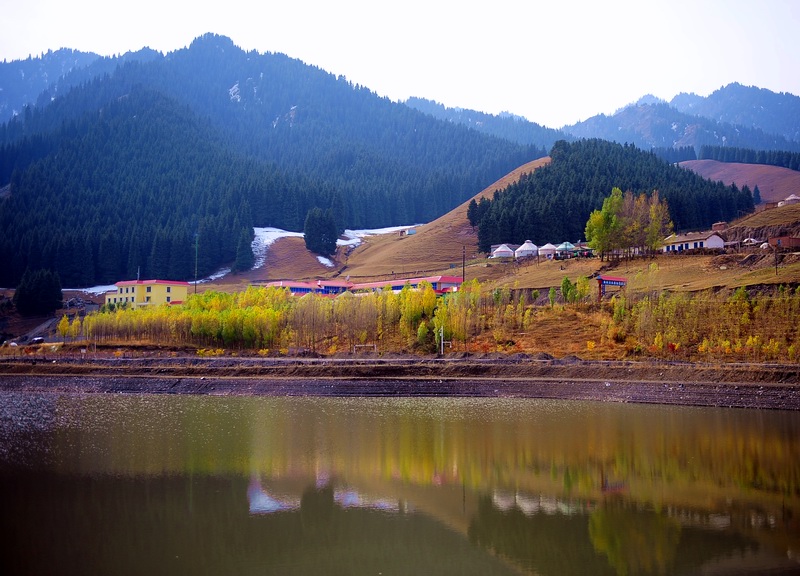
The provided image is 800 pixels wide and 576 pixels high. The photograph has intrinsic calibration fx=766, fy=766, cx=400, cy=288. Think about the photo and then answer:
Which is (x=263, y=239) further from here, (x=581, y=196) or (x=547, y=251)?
(x=547, y=251)

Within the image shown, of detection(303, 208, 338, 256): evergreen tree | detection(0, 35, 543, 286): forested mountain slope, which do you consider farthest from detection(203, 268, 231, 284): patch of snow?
detection(303, 208, 338, 256): evergreen tree

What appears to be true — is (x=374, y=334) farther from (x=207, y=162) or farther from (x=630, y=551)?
(x=207, y=162)

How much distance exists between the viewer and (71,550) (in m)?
16.4

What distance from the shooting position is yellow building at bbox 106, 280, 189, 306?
304ft

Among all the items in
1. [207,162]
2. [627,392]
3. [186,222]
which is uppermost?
[207,162]

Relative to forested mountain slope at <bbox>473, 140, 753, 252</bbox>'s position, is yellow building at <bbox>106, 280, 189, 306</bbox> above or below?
below

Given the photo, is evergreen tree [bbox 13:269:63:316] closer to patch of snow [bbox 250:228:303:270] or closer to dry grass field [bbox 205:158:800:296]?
dry grass field [bbox 205:158:800:296]

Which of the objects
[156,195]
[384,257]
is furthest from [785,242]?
[156,195]

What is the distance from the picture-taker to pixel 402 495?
21.6 meters

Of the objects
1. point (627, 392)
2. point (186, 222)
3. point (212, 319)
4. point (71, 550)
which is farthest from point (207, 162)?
point (71, 550)

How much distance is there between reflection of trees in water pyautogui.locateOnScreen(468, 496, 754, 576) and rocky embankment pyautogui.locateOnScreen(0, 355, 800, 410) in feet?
75.5

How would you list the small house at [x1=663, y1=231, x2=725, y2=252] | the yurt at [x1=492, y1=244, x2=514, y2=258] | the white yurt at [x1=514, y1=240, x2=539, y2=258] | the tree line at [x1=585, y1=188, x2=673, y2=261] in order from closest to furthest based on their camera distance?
the tree line at [x1=585, y1=188, x2=673, y2=261], the small house at [x1=663, y1=231, x2=725, y2=252], the white yurt at [x1=514, y1=240, x2=539, y2=258], the yurt at [x1=492, y1=244, x2=514, y2=258]

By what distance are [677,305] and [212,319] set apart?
3904 cm

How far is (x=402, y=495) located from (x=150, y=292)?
255 ft
